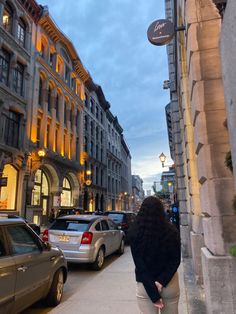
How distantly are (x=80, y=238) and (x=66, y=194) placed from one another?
2558 centimetres

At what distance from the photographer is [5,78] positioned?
23438mm

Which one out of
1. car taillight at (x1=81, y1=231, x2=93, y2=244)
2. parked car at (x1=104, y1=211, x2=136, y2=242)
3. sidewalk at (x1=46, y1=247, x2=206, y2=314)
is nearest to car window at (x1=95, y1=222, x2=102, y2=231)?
car taillight at (x1=81, y1=231, x2=93, y2=244)

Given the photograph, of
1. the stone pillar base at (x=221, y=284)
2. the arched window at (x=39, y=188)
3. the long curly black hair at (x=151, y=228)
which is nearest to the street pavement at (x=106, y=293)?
the stone pillar base at (x=221, y=284)

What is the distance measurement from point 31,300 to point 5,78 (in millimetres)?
21733

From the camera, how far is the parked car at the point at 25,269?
4.26 m

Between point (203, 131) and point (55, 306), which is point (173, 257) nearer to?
point (203, 131)

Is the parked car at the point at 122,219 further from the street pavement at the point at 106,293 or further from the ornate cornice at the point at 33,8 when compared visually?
the ornate cornice at the point at 33,8

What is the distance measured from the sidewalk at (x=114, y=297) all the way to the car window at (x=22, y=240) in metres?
1.34

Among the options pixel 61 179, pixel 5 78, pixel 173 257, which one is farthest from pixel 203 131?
pixel 61 179

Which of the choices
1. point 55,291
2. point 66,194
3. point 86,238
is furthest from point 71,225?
point 66,194

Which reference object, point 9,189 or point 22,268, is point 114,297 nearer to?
point 22,268

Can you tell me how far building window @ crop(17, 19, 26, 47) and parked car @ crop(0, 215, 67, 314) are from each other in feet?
79.7

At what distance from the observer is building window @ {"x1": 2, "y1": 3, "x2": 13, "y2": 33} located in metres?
23.9

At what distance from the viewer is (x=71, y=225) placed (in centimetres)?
967
